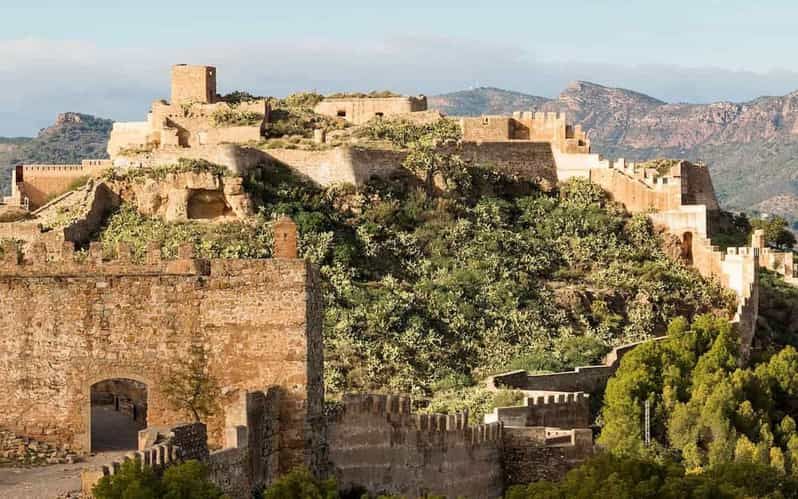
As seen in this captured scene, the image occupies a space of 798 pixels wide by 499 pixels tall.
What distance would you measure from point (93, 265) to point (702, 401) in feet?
70.2

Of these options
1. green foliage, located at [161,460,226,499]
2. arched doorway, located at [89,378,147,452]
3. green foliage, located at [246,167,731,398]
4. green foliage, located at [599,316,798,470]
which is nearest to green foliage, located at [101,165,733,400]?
green foliage, located at [246,167,731,398]

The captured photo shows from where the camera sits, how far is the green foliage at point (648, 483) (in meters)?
30.7

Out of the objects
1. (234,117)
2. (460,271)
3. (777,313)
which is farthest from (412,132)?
(777,313)

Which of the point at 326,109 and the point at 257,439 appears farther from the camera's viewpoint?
the point at 326,109

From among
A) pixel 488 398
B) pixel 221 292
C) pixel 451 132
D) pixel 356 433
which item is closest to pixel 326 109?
pixel 451 132

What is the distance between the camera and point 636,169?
60.6 m

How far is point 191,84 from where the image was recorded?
5922 centimetres

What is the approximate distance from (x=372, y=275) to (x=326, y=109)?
A: 10.8 m

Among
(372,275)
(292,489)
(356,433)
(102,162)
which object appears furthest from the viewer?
(102,162)

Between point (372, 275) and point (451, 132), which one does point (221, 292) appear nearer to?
point (372, 275)

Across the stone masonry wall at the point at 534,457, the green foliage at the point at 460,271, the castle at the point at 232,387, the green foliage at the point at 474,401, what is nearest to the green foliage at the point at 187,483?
the castle at the point at 232,387

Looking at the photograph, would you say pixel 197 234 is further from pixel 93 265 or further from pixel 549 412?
pixel 93 265

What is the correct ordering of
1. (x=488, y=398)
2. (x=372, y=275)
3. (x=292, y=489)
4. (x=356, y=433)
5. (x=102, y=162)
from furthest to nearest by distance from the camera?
(x=102, y=162), (x=372, y=275), (x=488, y=398), (x=356, y=433), (x=292, y=489)

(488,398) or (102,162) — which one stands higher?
(102,162)
